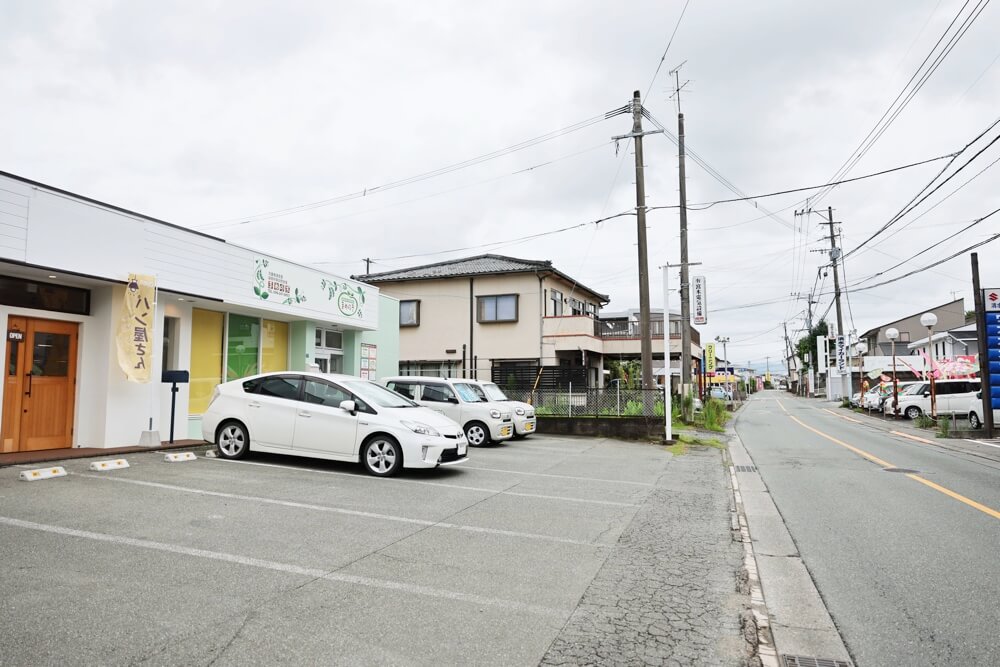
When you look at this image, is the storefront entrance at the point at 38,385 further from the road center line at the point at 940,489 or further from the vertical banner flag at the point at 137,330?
the road center line at the point at 940,489

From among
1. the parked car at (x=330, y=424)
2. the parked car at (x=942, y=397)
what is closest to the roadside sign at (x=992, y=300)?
the parked car at (x=942, y=397)

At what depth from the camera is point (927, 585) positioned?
475cm

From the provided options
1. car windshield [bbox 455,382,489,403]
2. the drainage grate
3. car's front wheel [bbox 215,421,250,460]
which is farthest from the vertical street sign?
car's front wheel [bbox 215,421,250,460]

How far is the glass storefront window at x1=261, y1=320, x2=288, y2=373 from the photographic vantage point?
15.0 meters

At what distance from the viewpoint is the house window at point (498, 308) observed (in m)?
27.5

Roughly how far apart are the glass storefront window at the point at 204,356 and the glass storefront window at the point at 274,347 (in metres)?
1.39

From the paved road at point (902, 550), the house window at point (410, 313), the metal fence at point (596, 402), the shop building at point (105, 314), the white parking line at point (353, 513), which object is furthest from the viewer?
the house window at point (410, 313)

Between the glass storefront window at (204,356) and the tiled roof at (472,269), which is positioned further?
the tiled roof at (472,269)

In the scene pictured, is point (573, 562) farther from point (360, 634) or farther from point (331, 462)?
point (331, 462)

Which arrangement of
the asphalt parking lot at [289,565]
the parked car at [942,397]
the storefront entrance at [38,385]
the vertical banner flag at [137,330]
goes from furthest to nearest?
the parked car at [942,397], the vertical banner flag at [137,330], the storefront entrance at [38,385], the asphalt parking lot at [289,565]

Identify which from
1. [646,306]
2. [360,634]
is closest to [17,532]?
[360,634]

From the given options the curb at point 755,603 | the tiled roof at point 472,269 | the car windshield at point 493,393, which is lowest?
the curb at point 755,603

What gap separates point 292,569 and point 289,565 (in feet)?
0.37

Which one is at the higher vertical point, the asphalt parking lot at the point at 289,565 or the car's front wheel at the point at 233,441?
the car's front wheel at the point at 233,441
